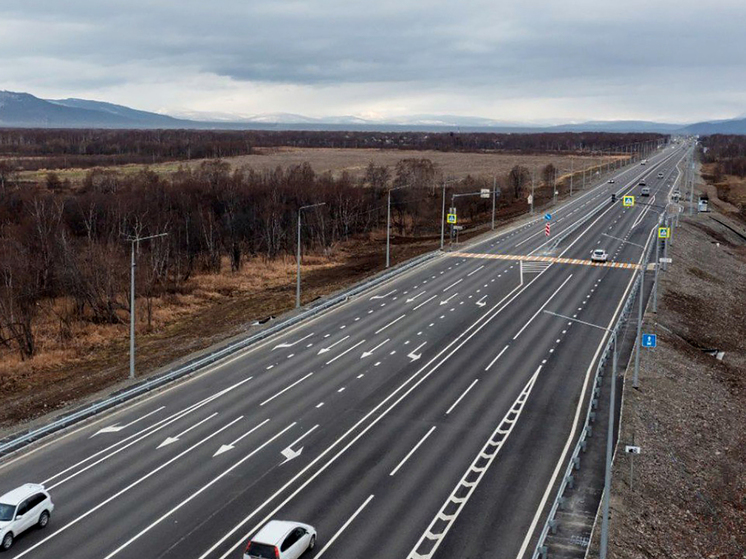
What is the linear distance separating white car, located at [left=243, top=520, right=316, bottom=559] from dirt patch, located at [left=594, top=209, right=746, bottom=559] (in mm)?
9714

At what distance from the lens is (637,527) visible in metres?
26.1

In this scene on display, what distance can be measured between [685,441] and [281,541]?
23.9 m

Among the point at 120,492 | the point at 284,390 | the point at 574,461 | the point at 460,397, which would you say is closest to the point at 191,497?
the point at 120,492

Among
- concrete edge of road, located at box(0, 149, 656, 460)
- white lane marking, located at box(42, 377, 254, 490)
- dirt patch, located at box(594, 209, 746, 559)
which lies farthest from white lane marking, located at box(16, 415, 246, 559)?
dirt patch, located at box(594, 209, 746, 559)

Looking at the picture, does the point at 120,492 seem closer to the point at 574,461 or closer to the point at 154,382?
the point at 154,382

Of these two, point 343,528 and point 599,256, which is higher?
point 599,256

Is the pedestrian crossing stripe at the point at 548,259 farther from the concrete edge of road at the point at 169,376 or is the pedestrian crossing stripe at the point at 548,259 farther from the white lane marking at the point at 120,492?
the white lane marking at the point at 120,492

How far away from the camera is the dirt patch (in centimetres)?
2702

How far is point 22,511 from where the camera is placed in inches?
918

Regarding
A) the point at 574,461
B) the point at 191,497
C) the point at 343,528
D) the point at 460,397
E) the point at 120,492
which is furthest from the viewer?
the point at 460,397

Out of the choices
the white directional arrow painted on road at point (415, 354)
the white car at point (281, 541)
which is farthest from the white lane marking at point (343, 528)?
the white directional arrow painted on road at point (415, 354)

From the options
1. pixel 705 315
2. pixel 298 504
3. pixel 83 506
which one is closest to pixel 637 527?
pixel 298 504

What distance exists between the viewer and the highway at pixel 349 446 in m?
24.0

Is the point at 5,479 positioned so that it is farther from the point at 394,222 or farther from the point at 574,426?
the point at 394,222
